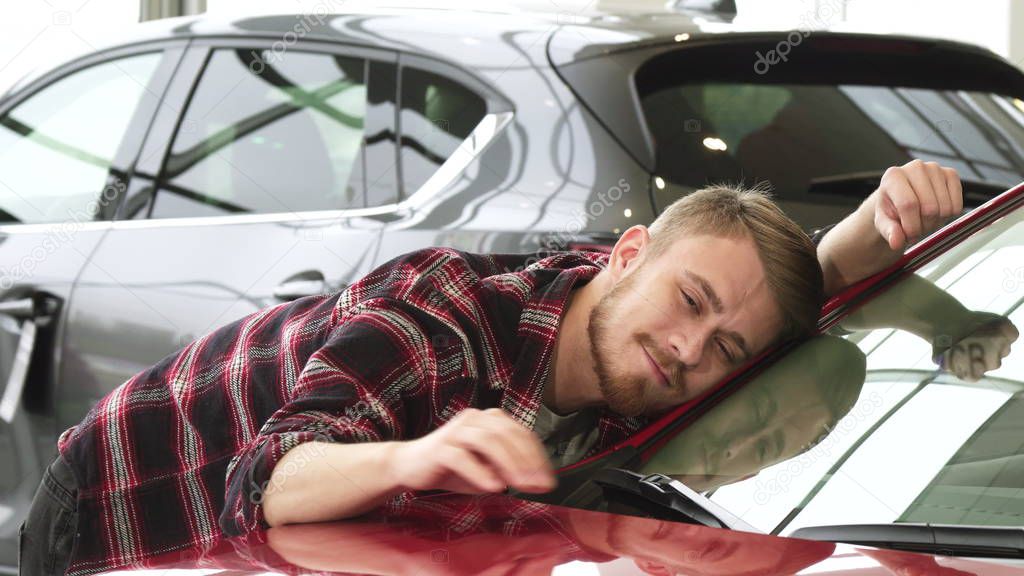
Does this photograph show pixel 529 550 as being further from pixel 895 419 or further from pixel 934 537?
pixel 895 419

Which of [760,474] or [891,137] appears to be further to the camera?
[891,137]

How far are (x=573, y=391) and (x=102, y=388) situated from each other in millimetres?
1460

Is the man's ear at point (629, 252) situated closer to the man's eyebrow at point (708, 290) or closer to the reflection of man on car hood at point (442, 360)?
the reflection of man on car hood at point (442, 360)

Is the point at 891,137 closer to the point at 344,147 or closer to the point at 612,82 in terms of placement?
the point at 612,82

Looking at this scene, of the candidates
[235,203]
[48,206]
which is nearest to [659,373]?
[235,203]

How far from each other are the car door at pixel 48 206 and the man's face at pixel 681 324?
5.39 ft

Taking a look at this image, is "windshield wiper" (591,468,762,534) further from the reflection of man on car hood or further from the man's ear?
the man's ear

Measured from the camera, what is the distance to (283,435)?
139 centimetres

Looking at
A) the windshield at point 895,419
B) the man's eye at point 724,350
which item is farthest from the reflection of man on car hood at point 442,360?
the windshield at point 895,419

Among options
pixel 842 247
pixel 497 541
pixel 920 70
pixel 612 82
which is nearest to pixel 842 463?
pixel 497 541

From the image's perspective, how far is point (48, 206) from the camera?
3256 mm

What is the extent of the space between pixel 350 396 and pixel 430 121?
4.08 feet

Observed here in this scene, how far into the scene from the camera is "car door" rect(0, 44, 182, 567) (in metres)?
2.97

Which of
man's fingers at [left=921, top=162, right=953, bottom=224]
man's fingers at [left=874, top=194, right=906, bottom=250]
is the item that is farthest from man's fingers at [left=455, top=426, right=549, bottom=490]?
man's fingers at [left=921, top=162, right=953, bottom=224]
